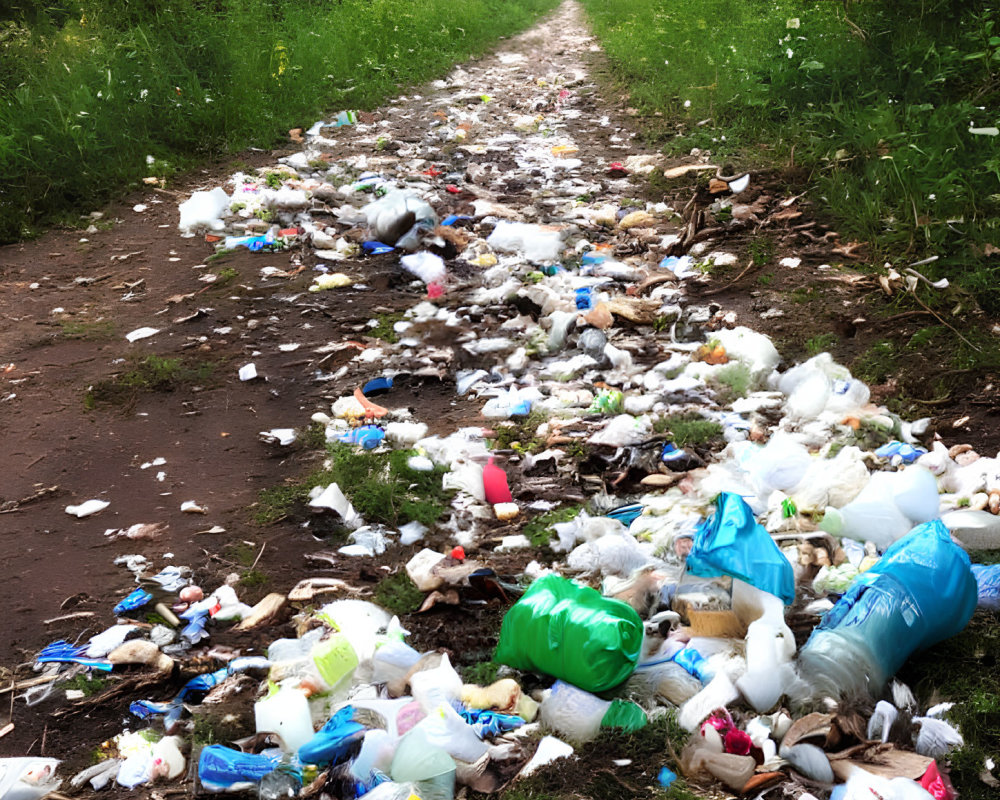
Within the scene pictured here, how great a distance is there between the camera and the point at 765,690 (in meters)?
1.92

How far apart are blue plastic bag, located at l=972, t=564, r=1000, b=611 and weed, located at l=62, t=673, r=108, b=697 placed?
89.1 inches

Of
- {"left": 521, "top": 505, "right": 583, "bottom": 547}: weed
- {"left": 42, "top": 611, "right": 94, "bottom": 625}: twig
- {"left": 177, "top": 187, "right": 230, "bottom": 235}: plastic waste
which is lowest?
{"left": 521, "top": 505, "right": 583, "bottom": 547}: weed

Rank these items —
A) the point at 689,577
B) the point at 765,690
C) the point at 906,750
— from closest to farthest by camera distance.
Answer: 1. the point at 906,750
2. the point at 765,690
3. the point at 689,577

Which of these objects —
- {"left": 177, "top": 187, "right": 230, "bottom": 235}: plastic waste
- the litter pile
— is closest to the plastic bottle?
the litter pile

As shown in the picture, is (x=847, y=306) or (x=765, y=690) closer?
(x=765, y=690)

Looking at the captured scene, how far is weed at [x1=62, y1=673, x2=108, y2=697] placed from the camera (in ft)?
7.09

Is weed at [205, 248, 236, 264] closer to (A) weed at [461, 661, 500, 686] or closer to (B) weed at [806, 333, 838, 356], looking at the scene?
(B) weed at [806, 333, 838, 356]

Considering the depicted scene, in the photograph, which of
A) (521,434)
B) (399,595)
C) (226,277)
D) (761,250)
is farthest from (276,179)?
(399,595)

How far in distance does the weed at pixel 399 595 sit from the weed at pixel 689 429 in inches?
45.2

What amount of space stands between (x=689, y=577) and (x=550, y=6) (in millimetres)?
16927

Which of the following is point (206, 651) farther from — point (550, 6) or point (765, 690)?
Result: point (550, 6)

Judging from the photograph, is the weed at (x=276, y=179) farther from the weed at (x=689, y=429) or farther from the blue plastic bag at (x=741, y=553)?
the blue plastic bag at (x=741, y=553)

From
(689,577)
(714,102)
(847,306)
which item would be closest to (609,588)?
(689,577)

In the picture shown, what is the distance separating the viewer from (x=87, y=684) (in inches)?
85.7
